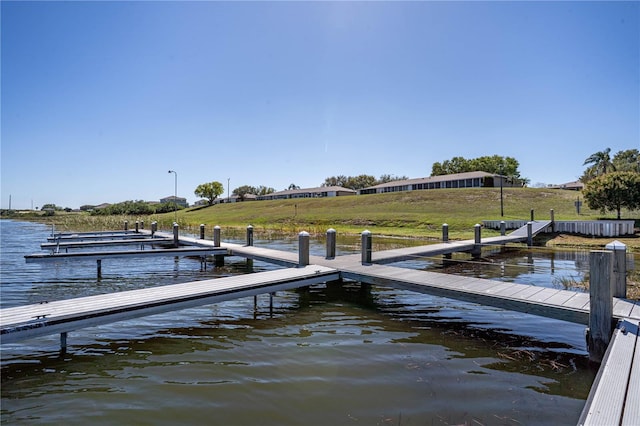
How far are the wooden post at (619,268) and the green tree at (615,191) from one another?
24.2m

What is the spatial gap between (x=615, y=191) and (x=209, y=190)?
95903 millimetres

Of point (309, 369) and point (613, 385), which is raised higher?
point (613, 385)

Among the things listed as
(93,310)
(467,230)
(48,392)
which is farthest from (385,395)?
Answer: (467,230)

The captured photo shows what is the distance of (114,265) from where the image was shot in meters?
16.5

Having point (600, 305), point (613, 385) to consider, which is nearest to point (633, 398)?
point (613, 385)

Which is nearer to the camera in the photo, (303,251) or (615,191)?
(303,251)

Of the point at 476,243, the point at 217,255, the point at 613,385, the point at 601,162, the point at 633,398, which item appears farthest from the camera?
the point at 601,162

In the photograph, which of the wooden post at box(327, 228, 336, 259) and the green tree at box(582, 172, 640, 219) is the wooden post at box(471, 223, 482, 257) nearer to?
the wooden post at box(327, 228, 336, 259)

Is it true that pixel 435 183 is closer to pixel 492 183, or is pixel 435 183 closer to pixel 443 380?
pixel 492 183

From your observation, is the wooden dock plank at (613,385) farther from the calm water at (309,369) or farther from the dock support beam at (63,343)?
the dock support beam at (63,343)

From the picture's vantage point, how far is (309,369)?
18.0 ft

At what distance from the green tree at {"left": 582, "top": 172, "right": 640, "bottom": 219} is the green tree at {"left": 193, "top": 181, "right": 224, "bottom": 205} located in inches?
A: 3672

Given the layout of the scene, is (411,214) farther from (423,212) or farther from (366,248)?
(366,248)

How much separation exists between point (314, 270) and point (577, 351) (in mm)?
5885
